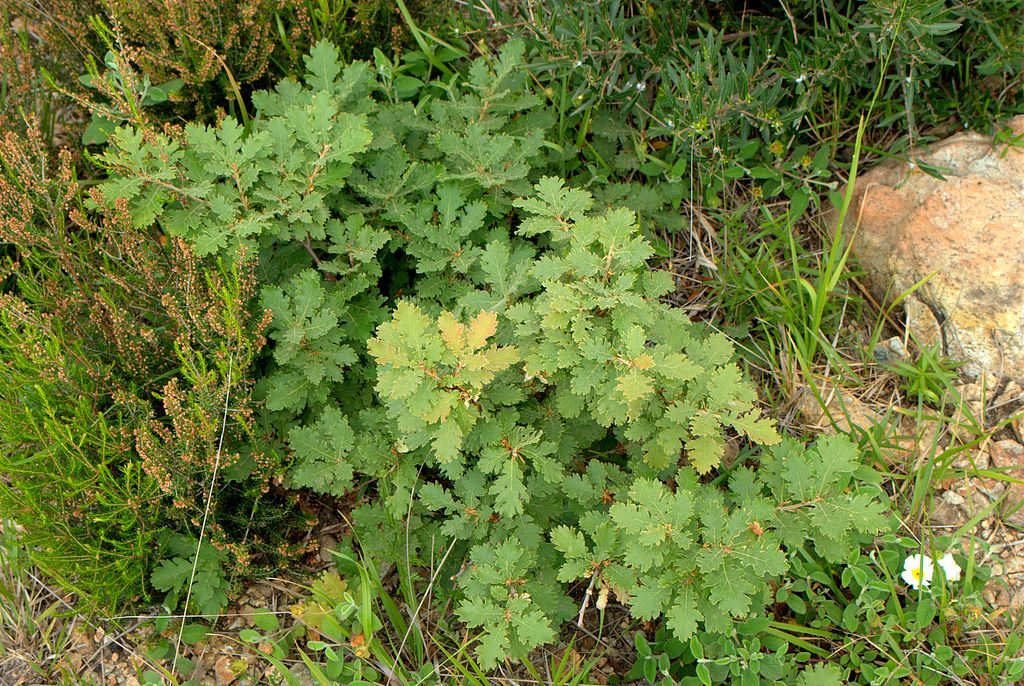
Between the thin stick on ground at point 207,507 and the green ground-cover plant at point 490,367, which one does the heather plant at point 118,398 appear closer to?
the thin stick on ground at point 207,507

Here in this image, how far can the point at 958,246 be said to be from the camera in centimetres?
303

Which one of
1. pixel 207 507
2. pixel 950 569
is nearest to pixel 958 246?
pixel 950 569

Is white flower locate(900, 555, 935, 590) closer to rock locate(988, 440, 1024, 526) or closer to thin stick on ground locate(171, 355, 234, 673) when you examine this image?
rock locate(988, 440, 1024, 526)

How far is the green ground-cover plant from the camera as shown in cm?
224

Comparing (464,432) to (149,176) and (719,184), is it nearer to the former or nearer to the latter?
(149,176)

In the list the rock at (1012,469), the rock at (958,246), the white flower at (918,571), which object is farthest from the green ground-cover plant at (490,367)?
the rock at (958,246)

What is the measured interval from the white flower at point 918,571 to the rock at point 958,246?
80 centimetres

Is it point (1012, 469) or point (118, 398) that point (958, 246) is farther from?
point (118, 398)

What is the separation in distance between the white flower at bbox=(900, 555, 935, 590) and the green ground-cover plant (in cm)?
27

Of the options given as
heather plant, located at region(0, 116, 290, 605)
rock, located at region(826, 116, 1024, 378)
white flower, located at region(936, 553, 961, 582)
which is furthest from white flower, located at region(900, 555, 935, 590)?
heather plant, located at region(0, 116, 290, 605)

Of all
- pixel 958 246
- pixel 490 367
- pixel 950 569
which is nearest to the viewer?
pixel 490 367

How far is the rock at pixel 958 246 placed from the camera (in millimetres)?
2945

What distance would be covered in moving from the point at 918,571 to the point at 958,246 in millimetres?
1239

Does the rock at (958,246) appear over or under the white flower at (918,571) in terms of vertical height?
over
